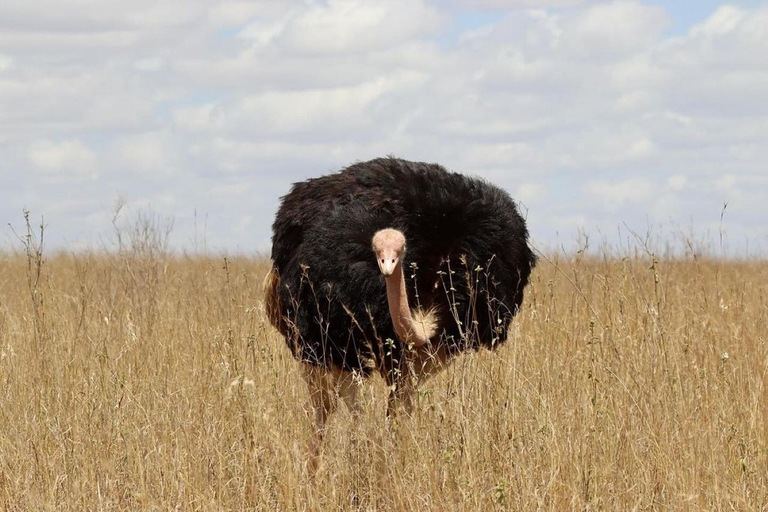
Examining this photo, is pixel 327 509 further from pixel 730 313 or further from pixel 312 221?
pixel 730 313

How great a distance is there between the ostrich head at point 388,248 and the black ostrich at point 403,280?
0.28 feet

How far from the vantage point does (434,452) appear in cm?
398

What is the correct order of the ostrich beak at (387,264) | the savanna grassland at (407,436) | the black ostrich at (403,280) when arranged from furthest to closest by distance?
the black ostrich at (403,280), the ostrich beak at (387,264), the savanna grassland at (407,436)

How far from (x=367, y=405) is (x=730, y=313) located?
9.59 feet

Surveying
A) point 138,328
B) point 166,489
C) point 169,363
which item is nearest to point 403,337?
point 166,489

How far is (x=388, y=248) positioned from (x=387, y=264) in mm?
120

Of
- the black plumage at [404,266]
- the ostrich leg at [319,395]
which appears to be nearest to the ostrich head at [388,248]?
the black plumage at [404,266]

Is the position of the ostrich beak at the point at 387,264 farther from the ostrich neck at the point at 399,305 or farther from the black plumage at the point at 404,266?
the black plumage at the point at 404,266

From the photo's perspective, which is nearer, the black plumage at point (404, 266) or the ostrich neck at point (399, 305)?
the ostrich neck at point (399, 305)

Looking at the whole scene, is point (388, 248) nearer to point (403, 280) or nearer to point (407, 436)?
point (403, 280)

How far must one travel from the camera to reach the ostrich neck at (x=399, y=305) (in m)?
4.49

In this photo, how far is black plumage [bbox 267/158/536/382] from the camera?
482 centimetres

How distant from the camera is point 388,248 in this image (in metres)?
4.38

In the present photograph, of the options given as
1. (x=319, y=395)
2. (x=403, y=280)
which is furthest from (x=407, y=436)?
(x=319, y=395)
